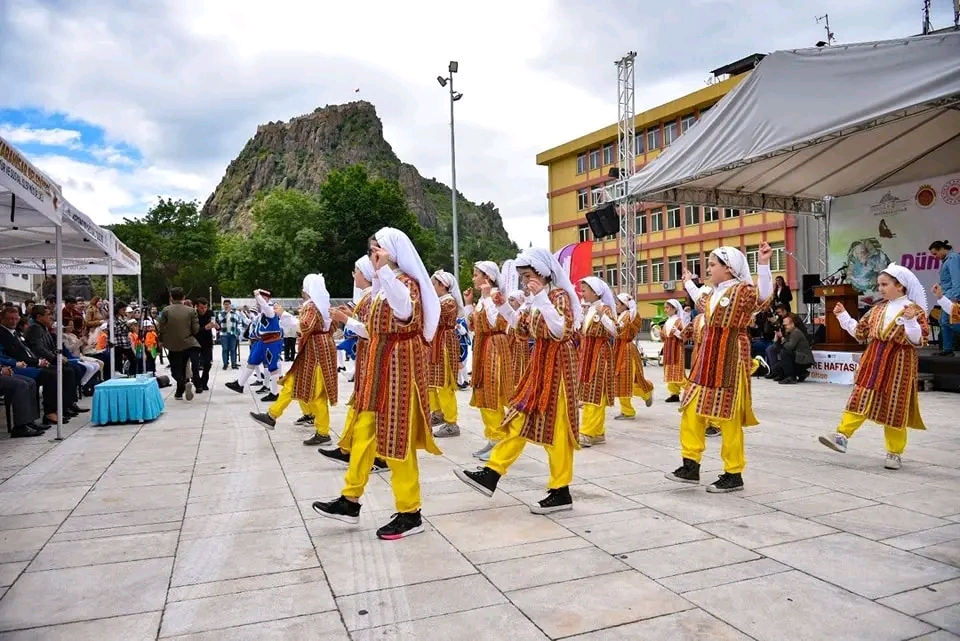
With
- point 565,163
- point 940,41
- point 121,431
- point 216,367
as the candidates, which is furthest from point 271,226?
point 940,41

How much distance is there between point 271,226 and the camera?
48375mm

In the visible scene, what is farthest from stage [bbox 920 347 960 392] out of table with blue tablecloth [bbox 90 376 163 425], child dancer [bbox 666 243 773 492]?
table with blue tablecloth [bbox 90 376 163 425]

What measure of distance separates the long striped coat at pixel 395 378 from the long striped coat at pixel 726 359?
6.70 feet

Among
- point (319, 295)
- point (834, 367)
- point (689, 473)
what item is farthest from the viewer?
point (834, 367)

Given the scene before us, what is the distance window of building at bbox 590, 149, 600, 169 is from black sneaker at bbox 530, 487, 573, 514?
125ft

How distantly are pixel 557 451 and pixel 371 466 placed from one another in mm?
1217

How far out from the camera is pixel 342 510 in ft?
13.7

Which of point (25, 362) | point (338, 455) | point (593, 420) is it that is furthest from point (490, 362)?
point (25, 362)

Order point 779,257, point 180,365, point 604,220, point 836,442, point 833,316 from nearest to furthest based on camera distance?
point 836,442 < point 180,365 < point 833,316 < point 604,220 < point 779,257

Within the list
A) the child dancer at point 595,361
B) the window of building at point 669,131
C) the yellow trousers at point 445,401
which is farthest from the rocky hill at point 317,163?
the child dancer at point 595,361

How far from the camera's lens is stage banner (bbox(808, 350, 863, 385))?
40.0 ft

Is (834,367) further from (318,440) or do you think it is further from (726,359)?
(318,440)

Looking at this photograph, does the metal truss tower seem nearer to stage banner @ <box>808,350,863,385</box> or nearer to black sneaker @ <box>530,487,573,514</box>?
stage banner @ <box>808,350,863,385</box>

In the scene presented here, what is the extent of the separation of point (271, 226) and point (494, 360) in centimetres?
4423
